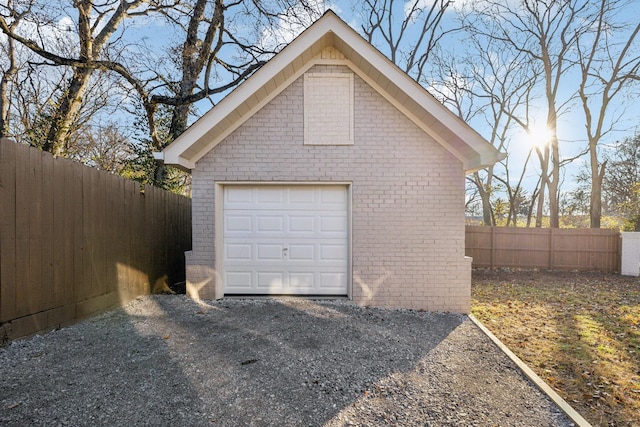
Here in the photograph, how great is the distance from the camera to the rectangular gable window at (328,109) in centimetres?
609

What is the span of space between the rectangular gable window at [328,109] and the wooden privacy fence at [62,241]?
3742 mm

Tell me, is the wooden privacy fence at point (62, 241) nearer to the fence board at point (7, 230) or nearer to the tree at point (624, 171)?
the fence board at point (7, 230)

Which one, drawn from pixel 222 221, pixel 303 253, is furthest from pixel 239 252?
pixel 303 253

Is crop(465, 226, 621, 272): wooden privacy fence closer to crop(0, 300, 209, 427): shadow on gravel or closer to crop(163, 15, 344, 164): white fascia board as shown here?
Result: crop(163, 15, 344, 164): white fascia board

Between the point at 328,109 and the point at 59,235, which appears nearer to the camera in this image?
the point at 59,235

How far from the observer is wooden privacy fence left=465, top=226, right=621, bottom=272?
37.9 ft

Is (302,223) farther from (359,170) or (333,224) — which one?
(359,170)

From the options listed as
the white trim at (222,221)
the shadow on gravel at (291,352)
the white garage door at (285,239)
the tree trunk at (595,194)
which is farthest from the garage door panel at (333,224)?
the tree trunk at (595,194)

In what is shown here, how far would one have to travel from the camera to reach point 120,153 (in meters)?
15.6

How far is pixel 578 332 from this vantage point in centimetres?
552

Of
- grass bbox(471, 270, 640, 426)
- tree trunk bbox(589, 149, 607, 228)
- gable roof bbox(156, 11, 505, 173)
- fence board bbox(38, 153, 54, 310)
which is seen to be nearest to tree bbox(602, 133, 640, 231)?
tree trunk bbox(589, 149, 607, 228)

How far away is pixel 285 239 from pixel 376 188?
209cm

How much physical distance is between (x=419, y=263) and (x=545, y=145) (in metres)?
16.3

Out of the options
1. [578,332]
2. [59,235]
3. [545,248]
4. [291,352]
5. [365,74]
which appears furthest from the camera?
[545,248]
